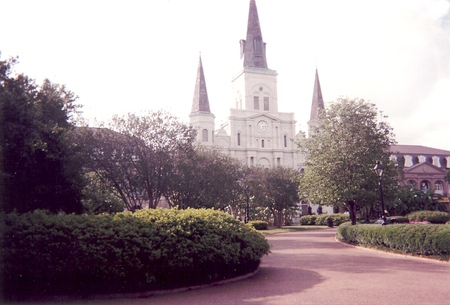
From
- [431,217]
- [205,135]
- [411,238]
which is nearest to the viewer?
[411,238]

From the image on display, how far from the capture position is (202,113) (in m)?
73.9

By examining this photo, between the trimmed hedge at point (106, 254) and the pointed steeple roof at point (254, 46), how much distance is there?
70.9 m

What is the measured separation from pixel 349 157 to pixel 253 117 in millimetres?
50900

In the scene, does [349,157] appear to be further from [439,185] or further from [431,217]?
[439,185]

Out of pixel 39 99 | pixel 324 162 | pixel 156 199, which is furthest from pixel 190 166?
pixel 39 99

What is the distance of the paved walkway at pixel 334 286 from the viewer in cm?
912

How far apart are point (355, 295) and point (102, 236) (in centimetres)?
597

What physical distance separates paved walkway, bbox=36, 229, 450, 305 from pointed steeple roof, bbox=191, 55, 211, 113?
61.0m

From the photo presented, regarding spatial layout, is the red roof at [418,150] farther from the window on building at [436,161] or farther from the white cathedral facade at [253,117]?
the white cathedral facade at [253,117]

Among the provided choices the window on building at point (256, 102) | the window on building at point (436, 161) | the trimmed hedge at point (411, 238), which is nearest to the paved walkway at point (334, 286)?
the trimmed hedge at point (411, 238)

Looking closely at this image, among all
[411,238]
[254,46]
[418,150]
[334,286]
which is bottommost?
[334,286]

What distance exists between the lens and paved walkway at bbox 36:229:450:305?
9117mm

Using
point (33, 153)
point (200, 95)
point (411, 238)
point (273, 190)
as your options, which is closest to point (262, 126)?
point (200, 95)

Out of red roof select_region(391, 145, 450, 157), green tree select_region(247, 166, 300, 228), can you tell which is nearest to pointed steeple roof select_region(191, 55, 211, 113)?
green tree select_region(247, 166, 300, 228)
